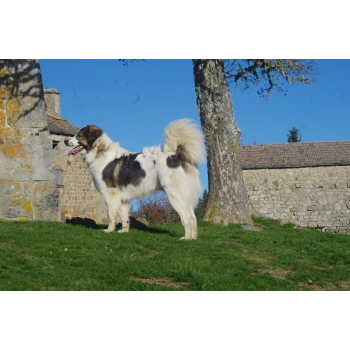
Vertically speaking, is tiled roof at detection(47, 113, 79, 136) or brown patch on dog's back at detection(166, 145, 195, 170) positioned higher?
tiled roof at detection(47, 113, 79, 136)

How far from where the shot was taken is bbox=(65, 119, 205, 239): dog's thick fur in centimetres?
862

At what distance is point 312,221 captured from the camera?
22.5 metres

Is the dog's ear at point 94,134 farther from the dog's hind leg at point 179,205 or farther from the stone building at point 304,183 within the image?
the stone building at point 304,183

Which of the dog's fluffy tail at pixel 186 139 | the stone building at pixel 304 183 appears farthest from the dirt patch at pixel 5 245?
the stone building at pixel 304 183

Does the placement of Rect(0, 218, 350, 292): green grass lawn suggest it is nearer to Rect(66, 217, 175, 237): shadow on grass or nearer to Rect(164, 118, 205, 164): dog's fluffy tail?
Rect(66, 217, 175, 237): shadow on grass

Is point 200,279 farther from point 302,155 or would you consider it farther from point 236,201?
point 302,155

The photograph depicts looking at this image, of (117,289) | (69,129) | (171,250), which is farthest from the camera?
(69,129)

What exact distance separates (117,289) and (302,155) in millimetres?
17501

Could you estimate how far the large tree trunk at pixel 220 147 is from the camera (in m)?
11.5

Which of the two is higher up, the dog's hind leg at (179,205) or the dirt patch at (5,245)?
the dog's hind leg at (179,205)

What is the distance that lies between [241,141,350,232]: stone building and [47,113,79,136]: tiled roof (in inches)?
413

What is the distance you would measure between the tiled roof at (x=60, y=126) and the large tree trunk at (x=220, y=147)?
3.67 m

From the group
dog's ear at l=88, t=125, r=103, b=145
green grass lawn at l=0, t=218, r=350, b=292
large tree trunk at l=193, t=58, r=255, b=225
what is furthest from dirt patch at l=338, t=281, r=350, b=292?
large tree trunk at l=193, t=58, r=255, b=225

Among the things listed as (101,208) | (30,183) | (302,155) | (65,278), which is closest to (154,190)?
(30,183)
